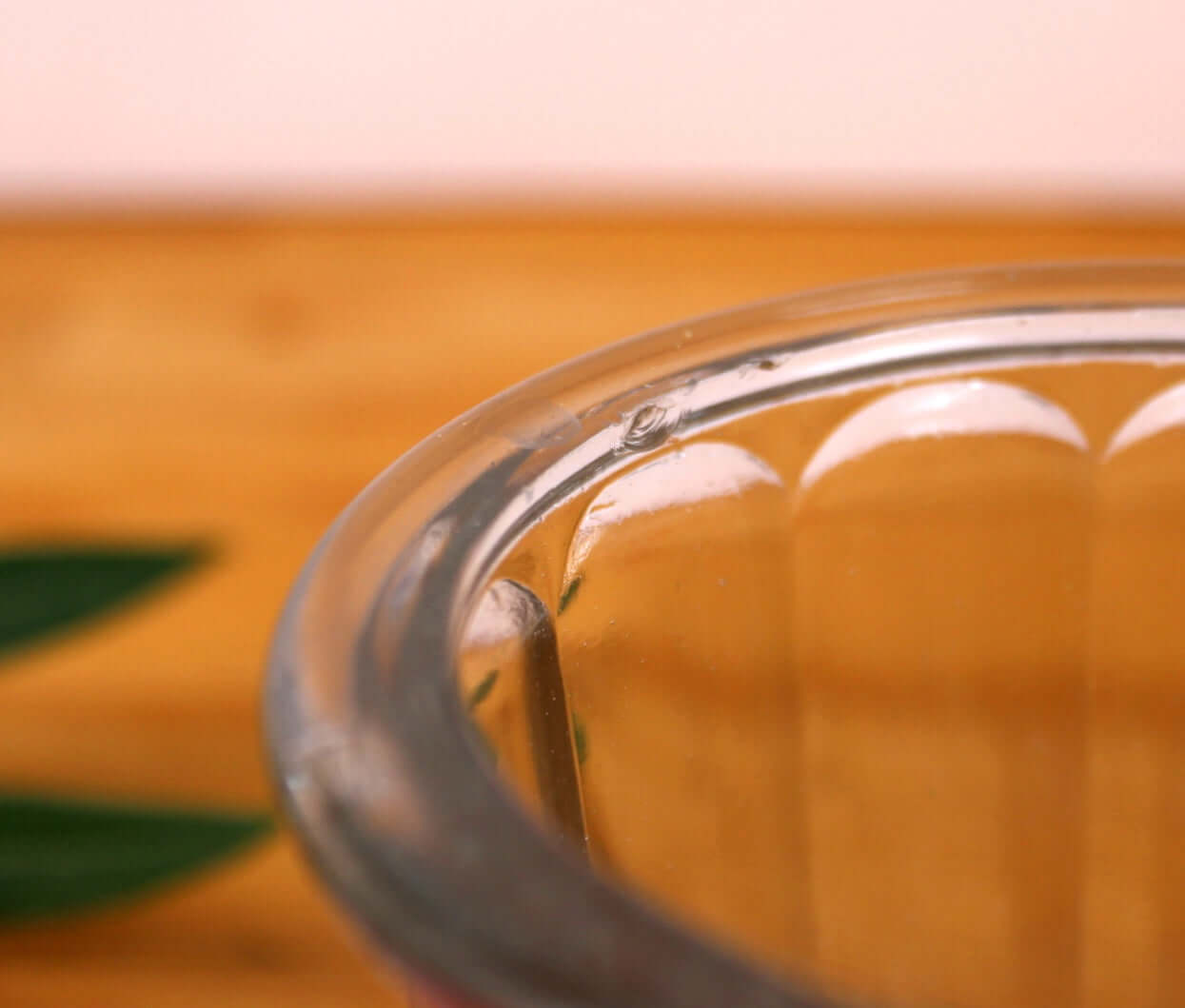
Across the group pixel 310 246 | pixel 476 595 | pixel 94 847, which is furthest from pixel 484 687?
pixel 310 246

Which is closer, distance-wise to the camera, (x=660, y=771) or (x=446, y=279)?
(x=660, y=771)

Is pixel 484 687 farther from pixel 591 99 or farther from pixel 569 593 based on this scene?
pixel 591 99

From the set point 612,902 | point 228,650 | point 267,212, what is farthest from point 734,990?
point 267,212

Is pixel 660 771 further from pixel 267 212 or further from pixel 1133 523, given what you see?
pixel 267 212

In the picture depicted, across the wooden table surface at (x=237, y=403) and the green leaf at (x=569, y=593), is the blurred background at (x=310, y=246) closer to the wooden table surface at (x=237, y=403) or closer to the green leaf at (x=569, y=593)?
the wooden table surface at (x=237, y=403)

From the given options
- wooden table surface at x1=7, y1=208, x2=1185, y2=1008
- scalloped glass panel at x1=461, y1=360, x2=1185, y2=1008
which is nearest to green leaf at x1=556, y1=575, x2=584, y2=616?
scalloped glass panel at x1=461, y1=360, x2=1185, y2=1008

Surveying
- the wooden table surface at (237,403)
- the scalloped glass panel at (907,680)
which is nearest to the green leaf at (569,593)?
the scalloped glass panel at (907,680)

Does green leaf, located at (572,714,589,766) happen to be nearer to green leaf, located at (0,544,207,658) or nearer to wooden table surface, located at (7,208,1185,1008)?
wooden table surface, located at (7,208,1185,1008)
